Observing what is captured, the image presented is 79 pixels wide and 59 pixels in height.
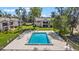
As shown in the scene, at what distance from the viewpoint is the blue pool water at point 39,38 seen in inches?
199

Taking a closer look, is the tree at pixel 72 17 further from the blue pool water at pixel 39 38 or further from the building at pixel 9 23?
the building at pixel 9 23

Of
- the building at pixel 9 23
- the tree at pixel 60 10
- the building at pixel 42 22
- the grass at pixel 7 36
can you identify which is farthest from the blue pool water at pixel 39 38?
the tree at pixel 60 10

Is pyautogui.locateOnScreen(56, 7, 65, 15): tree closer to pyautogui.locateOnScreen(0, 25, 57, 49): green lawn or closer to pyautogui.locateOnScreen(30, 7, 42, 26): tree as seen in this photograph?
pyautogui.locateOnScreen(30, 7, 42, 26): tree

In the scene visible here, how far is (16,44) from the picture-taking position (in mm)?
5098

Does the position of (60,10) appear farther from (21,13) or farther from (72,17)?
(21,13)

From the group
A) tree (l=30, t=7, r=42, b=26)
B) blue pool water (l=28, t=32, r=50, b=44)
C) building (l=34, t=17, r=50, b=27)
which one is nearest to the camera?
tree (l=30, t=7, r=42, b=26)

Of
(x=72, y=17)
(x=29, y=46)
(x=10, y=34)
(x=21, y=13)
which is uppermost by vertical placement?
(x=21, y=13)

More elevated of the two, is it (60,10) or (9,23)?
(60,10)

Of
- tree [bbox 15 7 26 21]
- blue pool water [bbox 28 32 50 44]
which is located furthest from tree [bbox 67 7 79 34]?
tree [bbox 15 7 26 21]

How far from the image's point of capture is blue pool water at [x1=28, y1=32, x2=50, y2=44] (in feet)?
16.6

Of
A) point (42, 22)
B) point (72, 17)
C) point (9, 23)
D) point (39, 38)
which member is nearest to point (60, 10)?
point (72, 17)

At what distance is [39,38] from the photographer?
5160 millimetres

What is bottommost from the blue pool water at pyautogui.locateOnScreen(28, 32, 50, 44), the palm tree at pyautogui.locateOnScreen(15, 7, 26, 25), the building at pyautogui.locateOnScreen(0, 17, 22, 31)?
the blue pool water at pyautogui.locateOnScreen(28, 32, 50, 44)
